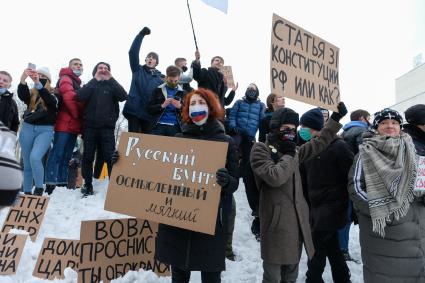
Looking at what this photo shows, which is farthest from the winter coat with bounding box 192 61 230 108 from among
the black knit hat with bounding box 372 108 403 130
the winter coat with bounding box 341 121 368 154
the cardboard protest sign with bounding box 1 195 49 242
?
the cardboard protest sign with bounding box 1 195 49 242

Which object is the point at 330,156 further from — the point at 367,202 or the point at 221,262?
the point at 221,262

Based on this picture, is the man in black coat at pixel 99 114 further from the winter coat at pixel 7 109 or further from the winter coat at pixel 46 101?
the winter coat at pixel 7 109

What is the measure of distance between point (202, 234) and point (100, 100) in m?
3.89

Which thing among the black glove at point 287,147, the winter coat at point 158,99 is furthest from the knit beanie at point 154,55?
the black glove at point 287,147

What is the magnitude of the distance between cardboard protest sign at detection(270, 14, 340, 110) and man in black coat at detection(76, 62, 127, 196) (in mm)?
3186

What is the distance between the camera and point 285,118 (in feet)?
12.2

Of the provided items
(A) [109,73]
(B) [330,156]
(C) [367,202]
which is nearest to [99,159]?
(A) [109,73]

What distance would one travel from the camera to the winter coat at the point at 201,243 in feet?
10.4

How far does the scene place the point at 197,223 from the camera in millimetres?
3160

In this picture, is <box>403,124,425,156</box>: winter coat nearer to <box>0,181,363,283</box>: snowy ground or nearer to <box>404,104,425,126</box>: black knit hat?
<box>404,104,425,126</box>: black knit hat

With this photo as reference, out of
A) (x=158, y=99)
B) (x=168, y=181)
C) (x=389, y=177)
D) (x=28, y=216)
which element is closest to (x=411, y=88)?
(x=158, y=99)

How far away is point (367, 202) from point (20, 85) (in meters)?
5.45

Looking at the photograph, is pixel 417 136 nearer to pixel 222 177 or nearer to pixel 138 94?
pixel 222 177

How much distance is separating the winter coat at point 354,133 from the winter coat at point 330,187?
3.43 feet
